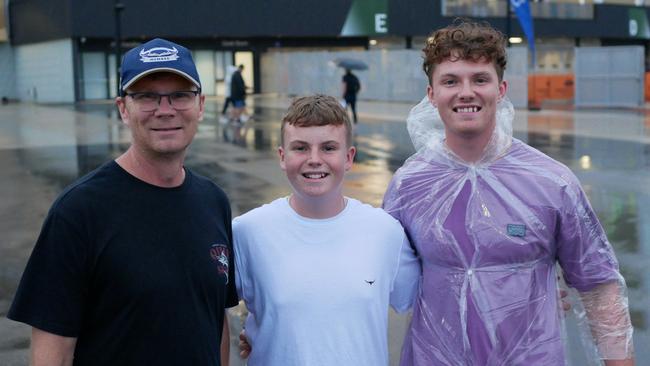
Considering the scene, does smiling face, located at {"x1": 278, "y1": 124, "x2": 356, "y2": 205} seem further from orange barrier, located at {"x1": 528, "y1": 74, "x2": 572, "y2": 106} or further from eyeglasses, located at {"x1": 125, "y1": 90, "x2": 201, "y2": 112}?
orange barrier, located at {"x1": 528, "y1": 74, "x2": 572, "y2": 106}

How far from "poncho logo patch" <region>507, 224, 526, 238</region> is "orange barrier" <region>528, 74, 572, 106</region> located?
98.5 feet

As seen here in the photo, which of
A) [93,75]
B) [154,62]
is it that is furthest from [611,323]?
[93,75]

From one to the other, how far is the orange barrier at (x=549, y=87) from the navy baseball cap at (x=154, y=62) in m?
30.5

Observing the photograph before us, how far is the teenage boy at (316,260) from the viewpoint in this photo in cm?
268

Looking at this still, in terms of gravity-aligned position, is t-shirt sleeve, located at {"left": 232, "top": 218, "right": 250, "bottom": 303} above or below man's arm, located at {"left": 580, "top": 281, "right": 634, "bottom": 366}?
above

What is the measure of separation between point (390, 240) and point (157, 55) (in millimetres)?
989

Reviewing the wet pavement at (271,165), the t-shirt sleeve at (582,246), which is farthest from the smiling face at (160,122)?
the wet pavement at (271,165)

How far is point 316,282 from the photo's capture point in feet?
8.79

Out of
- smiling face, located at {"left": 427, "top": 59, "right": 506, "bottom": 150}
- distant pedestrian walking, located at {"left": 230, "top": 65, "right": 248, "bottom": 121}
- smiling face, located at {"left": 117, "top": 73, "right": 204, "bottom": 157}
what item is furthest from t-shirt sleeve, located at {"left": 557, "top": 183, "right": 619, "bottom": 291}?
distant pedestrian walking, located at {"left": 230, "top": 65, "right": 248, "bottom": 121}

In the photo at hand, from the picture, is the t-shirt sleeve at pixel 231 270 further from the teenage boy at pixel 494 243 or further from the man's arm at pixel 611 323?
the man's arm at pixel 611 323

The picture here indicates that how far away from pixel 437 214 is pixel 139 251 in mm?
1033

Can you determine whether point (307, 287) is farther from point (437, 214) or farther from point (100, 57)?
point (100, 57)

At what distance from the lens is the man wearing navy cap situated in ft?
7.49

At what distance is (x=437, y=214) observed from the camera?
2.86m
